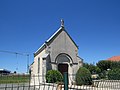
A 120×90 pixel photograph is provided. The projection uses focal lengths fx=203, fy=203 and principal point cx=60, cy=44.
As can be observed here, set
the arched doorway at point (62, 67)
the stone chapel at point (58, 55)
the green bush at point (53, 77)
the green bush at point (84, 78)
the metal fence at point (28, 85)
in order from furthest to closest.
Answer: the arched doorway at point (62, 67)
the stone chapel at point (58, 55)
the green bush at point (84, 78)
the green bush at point (53, 77)
the metal fence at point (28, 85)

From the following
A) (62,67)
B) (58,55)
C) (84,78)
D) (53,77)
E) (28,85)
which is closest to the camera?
(28,85)

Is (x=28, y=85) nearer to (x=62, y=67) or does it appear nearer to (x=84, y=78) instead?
(x=84, y=78)

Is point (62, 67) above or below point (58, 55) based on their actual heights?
below

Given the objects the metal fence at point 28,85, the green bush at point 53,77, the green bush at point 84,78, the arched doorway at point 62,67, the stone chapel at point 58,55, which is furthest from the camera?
the arched doorway at point 62,67

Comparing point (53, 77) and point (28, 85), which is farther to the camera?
point (53, 77)

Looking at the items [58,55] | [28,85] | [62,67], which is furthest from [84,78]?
[28,85]

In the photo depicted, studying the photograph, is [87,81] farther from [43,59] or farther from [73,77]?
[43,59]

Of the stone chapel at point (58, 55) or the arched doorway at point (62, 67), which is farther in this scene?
the arched doorway at point (62, 67)

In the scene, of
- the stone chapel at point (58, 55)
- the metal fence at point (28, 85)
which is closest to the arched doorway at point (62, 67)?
the stone chapel at point (58, 55)

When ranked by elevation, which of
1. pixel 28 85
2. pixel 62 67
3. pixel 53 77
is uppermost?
pixel 62 67

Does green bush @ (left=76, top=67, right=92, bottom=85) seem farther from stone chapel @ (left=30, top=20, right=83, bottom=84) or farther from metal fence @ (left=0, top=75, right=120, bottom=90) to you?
metal fence @ (left=0, top=75, right=120, bottom=90)

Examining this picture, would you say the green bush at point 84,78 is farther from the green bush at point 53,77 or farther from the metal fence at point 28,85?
the metal fence at point 28,85

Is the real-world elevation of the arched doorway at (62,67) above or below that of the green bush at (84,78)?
above

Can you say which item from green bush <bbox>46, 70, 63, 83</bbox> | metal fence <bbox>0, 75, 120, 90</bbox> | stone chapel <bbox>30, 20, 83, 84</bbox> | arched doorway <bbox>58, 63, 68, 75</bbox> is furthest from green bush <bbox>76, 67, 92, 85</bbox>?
metal fence <bbox>0, 75, 120, 90</bbox>
